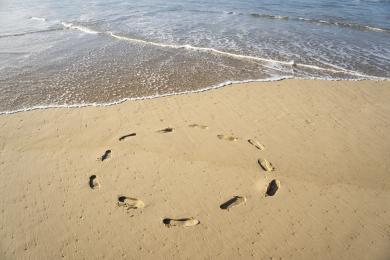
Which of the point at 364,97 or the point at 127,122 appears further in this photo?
the point at 364,97

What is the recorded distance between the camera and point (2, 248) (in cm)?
392

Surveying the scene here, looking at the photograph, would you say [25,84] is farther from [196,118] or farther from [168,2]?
[168,2]

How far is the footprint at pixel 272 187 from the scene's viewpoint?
4.66 meters

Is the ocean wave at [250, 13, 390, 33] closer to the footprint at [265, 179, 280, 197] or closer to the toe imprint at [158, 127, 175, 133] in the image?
the toe imprint at [158, 127, 175, 133]

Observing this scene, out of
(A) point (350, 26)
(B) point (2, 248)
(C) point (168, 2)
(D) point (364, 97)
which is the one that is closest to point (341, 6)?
(A) point (350, 26)

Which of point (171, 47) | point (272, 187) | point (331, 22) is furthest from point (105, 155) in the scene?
point (331, 22)

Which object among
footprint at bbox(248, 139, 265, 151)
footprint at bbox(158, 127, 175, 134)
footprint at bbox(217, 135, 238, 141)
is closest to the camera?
footprint at bbox(248, 139, 265, 151)

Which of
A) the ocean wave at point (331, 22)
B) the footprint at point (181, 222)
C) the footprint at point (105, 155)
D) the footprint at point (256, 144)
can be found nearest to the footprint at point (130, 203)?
the footprint at point (181, 222)

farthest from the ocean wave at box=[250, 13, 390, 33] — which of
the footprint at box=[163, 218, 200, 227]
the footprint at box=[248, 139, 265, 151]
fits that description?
the footprint at box=[163, 218, 200, 227]

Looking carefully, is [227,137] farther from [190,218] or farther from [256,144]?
[190,218]

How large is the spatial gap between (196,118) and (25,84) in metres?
4.35

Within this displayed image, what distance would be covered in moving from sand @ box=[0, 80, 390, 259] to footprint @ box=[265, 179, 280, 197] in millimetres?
20

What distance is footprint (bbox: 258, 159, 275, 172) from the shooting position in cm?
509

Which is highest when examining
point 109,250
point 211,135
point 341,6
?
point 341,6
